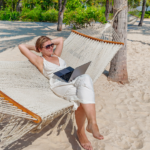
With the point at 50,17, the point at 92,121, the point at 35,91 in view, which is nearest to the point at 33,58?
the point at 35,91

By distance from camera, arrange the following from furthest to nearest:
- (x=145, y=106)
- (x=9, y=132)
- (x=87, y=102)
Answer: (x=145, y=106)
(x=87, y=102)
(x=9, y=132)

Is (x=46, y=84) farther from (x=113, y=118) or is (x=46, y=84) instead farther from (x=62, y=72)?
(x=113, y=118)

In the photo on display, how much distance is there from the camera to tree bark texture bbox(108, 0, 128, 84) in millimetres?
2889

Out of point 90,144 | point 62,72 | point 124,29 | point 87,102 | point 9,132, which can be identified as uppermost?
point 124,29

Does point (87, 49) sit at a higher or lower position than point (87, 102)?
higher

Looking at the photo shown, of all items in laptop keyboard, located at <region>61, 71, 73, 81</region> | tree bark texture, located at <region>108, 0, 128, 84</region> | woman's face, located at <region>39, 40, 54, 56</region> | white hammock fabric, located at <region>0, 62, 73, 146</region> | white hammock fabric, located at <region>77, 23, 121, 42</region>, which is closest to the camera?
white hammock fabric, located at <region>0, 62, 73, 146</region>

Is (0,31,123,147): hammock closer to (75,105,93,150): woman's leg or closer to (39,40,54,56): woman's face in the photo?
(75,105,93,150): woman's leg

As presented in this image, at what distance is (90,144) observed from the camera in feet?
5.57

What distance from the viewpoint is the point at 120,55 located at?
310cm

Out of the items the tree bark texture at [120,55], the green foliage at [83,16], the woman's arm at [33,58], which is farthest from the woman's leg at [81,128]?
the green foliage at [83,16]

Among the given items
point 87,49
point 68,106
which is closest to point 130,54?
point 87,49

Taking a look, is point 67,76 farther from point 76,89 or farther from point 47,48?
point 47,48

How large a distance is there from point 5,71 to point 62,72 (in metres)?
0.67

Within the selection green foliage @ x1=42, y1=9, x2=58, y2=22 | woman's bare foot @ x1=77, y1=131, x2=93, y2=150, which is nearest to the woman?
woman's bare foot @ x1=77, y1=131, x2=93, y2=150
